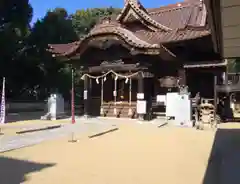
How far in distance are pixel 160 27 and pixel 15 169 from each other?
13.6 metres

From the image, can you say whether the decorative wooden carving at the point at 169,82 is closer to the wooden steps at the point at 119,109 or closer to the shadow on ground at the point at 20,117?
the wooden steps at the point at 119,109

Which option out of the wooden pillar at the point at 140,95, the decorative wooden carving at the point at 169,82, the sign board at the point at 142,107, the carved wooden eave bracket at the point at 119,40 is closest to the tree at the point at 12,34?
the carved wooden eave bracket at the point at 119,40

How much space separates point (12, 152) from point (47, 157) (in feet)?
3.66

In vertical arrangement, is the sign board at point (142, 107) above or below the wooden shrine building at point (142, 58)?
below

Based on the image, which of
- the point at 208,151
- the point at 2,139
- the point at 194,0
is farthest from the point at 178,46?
the point at 2,139

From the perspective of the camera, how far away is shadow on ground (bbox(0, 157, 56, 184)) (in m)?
4.80

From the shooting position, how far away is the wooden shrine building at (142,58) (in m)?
14.8

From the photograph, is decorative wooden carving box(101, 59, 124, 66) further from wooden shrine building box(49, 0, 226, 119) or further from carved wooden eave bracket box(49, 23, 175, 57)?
carved wooden eave bracket box(49, 23, 175, 57)

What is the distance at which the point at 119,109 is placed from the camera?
1744 centimetres

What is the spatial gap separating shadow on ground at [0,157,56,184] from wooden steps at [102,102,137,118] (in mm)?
10794

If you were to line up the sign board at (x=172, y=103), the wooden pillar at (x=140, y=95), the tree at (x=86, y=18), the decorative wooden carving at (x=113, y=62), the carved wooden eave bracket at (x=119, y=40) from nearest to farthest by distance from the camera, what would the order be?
the sign board at (x=172, y=103)
the carved wooden eave bracket at (x=119, y=40)
the wooden pillar at (x=140, y=95)
the decorative wooden carving at (x=113, y=62)
the tree at (x=86, y=18)

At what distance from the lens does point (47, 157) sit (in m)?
6.57

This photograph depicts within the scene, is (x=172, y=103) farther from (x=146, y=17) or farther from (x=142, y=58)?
(x=146, y=17)

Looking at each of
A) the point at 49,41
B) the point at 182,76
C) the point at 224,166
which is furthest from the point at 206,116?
the point at 49,41
